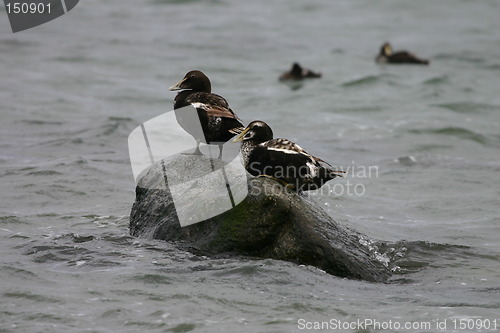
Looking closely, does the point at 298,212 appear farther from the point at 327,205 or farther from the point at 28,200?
the point at 28,200

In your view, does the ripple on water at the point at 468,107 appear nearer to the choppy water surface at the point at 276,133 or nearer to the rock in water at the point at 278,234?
the choppy water surface at the point at 276,133

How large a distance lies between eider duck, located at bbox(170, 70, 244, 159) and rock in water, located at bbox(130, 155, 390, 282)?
698mm

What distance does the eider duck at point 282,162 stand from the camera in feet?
22.7

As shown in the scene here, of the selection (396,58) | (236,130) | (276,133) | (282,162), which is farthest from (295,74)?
(282,162)

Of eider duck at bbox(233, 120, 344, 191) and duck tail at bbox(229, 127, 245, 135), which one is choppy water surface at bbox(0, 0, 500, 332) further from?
duck tail at bbox(229, 127, 245, 135)

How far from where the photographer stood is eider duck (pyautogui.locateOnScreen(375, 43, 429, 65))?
69.7 ft

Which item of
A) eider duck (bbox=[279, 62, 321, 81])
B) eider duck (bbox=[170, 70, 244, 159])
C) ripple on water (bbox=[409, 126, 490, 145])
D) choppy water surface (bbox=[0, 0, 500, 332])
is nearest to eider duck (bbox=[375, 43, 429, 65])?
choppy water surface (bbox=[0, 0, 500, 332])

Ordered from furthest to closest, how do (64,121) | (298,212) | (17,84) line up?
1. (17,84)
2. (64,121)
3. (298,212)

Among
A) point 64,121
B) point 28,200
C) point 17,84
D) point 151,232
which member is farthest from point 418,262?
point 17,84

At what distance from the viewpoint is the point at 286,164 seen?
694cm

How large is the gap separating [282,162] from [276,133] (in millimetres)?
6873

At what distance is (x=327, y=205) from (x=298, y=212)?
3.21 meters

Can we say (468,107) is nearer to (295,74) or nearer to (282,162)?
(295,74)

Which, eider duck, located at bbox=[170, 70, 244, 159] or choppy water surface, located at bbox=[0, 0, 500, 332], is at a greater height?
eider duck, located at bbox=[170, 70, 244, 159]
